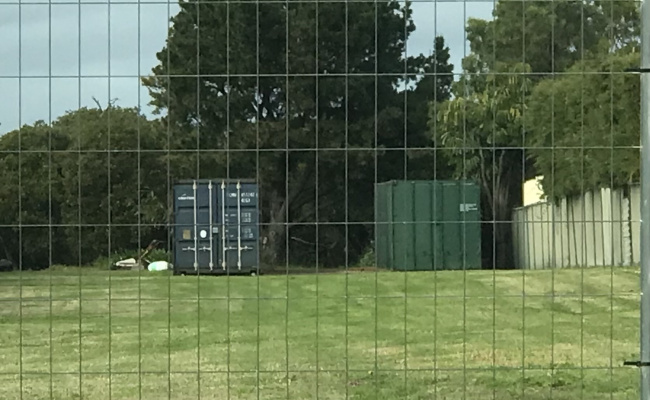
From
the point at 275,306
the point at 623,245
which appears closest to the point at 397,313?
the point at 275,306

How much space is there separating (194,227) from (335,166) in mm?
1038

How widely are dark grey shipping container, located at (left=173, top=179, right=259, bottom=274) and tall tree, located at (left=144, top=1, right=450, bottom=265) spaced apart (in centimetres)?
9

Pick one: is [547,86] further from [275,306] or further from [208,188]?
[275,306]

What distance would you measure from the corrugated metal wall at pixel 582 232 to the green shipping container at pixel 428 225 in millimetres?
332

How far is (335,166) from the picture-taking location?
25.0 ft

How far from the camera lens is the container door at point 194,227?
7234 mm

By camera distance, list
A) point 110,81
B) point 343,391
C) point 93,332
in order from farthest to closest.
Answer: point 93,332, point 343,391, point 110,81

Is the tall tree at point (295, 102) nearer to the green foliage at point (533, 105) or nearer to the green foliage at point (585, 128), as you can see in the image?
the green foliage at point (533, 105)

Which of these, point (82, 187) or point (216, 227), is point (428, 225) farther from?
point (82, 187)

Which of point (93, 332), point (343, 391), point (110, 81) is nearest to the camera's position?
point (110, 81)

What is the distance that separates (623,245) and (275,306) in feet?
9.53

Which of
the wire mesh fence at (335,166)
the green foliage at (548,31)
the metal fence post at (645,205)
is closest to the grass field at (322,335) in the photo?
the wire mesh fence at (335,166)

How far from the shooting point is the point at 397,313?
9133mm

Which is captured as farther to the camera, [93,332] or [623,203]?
[93,332]
